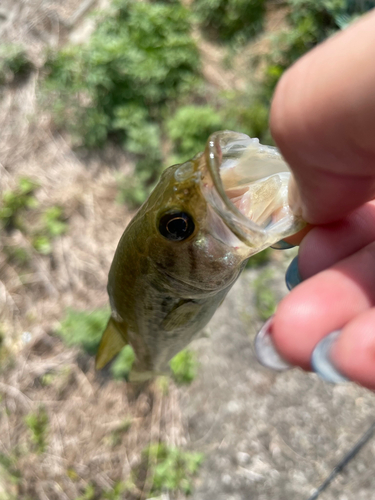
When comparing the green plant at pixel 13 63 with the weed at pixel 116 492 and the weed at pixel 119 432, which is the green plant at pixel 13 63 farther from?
the weed at pixel 116 492

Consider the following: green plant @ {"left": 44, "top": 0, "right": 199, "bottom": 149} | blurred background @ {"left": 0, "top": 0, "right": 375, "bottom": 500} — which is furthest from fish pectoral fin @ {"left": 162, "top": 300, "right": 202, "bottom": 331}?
green plant @ {"left": 44, "top": 0, "right": 199, "bottom": 149}

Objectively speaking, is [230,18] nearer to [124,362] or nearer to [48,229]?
[48,229]

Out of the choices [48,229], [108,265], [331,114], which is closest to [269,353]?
[331,114]

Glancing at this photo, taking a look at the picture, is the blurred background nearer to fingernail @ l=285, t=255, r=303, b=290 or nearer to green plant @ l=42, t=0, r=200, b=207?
green plant @ l=42, t=0, r=200, b=207

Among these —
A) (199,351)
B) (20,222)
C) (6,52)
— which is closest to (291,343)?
(199,351)

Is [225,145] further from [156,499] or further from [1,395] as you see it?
[1,395]

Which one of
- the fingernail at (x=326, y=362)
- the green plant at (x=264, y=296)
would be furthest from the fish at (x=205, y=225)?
the green plant at (x=264, y=296)
